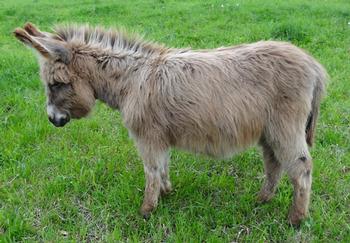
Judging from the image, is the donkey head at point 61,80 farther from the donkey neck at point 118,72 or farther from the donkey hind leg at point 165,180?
the donkey hind leg at point 165,180

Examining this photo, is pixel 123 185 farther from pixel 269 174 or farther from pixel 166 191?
pixel 269 174

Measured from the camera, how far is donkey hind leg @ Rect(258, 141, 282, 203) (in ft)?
13.1

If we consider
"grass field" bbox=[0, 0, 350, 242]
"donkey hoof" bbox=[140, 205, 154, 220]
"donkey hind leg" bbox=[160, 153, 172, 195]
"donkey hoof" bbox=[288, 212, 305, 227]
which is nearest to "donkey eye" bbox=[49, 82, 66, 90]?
"grass field" bbox=[0, 0, 350, 242]

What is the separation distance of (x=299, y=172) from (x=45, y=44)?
7.77ft

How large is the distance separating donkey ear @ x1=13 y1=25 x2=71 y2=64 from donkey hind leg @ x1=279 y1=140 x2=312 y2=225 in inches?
80.2

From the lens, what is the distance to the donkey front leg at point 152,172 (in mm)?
3719

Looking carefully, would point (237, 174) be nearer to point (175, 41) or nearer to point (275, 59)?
point (275, 59)

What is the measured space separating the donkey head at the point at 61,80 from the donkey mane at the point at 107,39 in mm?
111

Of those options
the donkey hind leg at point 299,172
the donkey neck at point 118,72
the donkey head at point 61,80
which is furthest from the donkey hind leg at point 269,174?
the donkey head at point 61,80

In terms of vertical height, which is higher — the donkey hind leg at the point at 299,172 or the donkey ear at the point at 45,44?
the donkey ear at the point at 45,44

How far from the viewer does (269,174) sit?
4074mm

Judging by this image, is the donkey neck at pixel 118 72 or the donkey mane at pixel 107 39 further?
the donkey mane at pixel 107 39

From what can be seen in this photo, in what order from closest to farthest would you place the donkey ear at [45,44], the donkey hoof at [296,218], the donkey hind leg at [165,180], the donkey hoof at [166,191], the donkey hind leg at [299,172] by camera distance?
the donkey ear at [45,44] < the donkey hind leg at [299,172] < the donkey hoof at [296,218] < the donkey hind leg at [165,180] < the donkey hoof at [166,191]

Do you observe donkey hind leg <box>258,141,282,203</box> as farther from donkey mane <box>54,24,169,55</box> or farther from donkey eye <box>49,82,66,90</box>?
donkey eye <box>49,82,66,90</box>
